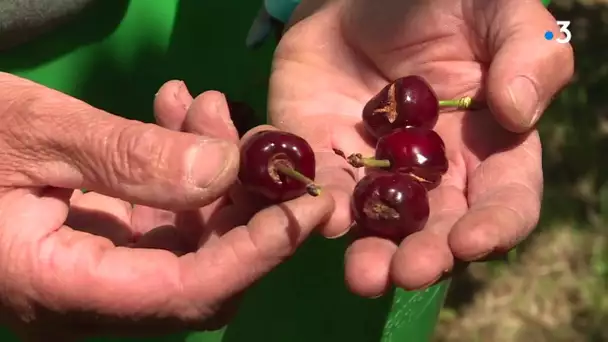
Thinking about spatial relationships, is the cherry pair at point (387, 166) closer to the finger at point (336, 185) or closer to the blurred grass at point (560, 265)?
the finger at point (336, 185)

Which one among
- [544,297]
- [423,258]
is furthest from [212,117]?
[544,297]

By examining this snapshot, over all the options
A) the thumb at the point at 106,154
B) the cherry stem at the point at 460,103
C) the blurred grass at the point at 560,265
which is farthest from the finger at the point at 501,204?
the blurred grass at the point at 560,265

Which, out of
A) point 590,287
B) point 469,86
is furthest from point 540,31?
point 590,287

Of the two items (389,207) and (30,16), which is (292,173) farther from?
(30,16)

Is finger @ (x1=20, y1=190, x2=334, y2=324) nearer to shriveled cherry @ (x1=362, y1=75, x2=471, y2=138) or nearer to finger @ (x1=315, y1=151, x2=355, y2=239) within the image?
finger @ (x1=315, y1=151, x2=355, y2=239)

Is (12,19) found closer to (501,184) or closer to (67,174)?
(67,174)

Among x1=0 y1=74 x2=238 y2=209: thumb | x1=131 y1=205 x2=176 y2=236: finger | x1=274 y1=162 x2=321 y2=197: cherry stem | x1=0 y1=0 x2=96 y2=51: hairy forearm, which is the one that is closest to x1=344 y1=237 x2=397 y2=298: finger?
x1=274 y1=162 x2=321 y2=197: cherry stem

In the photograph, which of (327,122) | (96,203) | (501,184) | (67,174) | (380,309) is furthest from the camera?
(380,309)
